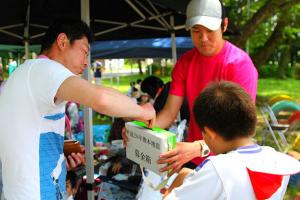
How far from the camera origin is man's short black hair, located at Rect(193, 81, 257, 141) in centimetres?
150

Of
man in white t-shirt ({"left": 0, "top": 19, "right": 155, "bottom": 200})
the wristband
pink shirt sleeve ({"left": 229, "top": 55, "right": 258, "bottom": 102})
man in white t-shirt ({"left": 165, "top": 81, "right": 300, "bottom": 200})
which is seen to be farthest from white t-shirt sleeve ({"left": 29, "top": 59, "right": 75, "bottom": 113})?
pink shirt sleeve ({"left": 229, "top": 55, "right": 258, "bottom": 102})

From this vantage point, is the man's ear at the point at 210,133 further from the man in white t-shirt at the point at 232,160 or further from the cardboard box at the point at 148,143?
the cardboard box at the point at 148,143

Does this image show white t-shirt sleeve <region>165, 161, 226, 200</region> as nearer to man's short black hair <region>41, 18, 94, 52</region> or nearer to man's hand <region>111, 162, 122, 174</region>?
man's short black hair <region>41, 18, 94, 52</region>

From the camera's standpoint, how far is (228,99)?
1.51 meters

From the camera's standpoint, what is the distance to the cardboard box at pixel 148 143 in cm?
168

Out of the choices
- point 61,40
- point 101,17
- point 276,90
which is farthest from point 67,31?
point 276,90

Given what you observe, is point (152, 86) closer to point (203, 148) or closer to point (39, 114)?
point (203, 148)

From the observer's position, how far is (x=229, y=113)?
150 cm

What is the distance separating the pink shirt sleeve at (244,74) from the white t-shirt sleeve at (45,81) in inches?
38.8

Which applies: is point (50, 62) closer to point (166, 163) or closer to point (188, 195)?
point (166, 163)

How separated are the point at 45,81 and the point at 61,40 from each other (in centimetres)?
37

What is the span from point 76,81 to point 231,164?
0.67 metres

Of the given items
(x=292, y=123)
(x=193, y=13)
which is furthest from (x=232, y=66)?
(x=292, y=123)

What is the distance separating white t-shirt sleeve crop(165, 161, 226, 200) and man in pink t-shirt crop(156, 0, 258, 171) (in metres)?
0.53
